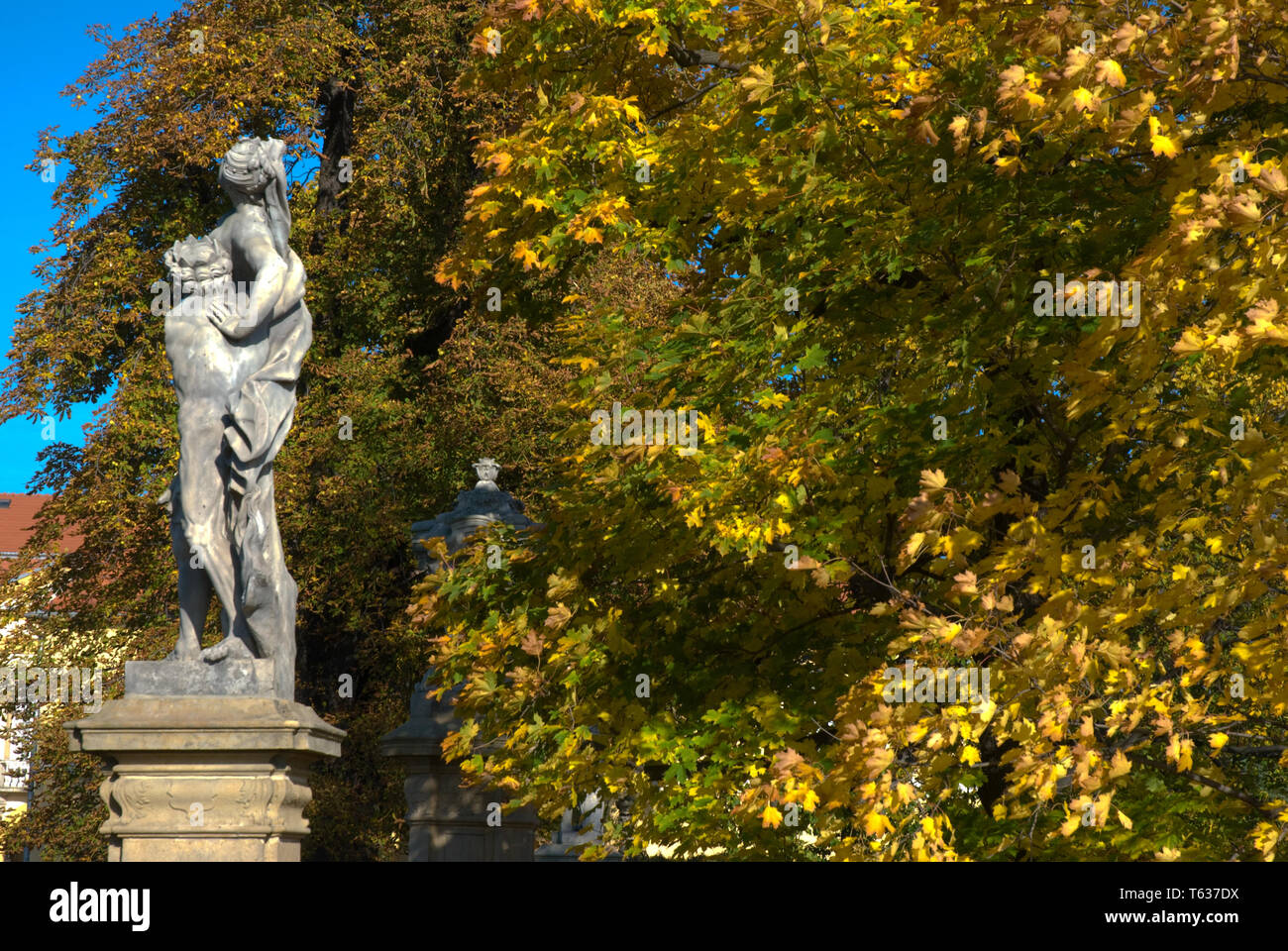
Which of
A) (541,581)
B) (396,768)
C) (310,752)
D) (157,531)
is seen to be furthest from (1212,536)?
(157,531)

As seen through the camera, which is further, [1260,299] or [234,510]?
[234,510]

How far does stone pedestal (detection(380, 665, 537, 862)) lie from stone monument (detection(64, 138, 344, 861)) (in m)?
3.75

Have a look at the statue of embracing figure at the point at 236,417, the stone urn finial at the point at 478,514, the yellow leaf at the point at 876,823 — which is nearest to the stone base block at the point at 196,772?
the statue of embracing figure at the point at 236,417

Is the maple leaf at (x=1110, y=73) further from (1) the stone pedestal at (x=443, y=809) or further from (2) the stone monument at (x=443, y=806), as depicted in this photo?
(1) the stone pedestal at (x=443, y=809)

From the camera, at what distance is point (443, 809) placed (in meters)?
10.6

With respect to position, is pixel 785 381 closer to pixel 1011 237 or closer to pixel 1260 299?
pixel 1011 237

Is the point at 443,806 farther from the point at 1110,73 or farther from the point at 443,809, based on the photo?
the point at 1110,73

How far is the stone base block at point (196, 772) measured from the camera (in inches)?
246

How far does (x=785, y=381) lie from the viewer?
929 centimetres

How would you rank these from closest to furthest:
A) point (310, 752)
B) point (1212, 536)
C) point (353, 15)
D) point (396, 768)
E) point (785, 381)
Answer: point (1212, 536), point (310, 752), point (785, 381), point (396, 768), point (353, 15)

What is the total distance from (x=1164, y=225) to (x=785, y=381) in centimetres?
283

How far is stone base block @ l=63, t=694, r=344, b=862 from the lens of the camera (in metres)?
6.25

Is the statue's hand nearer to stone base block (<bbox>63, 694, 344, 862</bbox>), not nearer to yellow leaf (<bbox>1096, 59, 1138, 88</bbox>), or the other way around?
stone base block (<bbox>63, 694, 344, 862</bbox>)

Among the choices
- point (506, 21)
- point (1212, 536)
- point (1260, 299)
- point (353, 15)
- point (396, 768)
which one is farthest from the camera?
point (353, 15)
